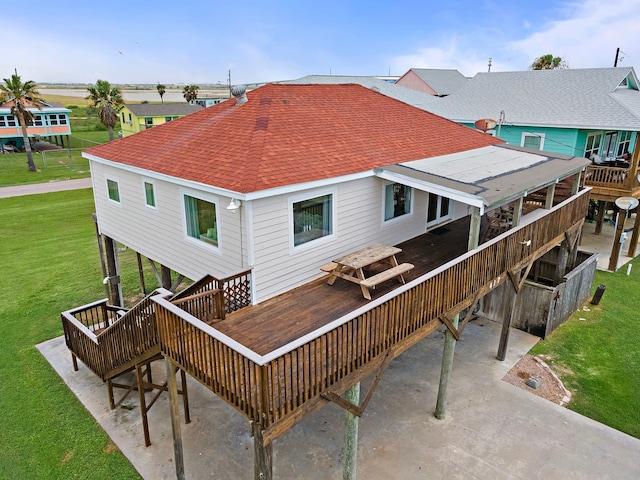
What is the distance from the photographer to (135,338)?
8.26 meters

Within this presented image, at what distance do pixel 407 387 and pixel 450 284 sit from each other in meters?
3.52

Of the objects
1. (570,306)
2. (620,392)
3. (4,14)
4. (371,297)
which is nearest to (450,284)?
(371,297)

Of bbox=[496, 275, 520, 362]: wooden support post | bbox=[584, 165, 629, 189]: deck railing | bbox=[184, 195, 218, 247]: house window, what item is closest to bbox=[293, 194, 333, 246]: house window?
bbox=[184, 195, 218, 247]: house window

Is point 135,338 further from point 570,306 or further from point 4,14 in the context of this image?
point 4,14

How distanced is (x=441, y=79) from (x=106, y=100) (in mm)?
39923

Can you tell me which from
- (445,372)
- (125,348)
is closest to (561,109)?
(445,372)

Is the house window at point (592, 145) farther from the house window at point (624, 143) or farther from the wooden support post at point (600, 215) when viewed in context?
the house window at point (624, 143)

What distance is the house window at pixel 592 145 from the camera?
1989 centimetres

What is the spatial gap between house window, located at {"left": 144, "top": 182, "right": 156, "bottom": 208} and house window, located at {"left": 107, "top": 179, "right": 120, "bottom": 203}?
1.76 m

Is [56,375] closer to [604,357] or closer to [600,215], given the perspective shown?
[604,357]

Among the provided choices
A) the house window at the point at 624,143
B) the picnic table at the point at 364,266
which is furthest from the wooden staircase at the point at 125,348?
the house window at the point at 624,143

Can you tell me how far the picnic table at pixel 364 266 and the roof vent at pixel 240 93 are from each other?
17.2ft

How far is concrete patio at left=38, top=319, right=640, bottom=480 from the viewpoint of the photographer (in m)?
8.05

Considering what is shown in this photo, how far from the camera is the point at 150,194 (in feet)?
34.7
